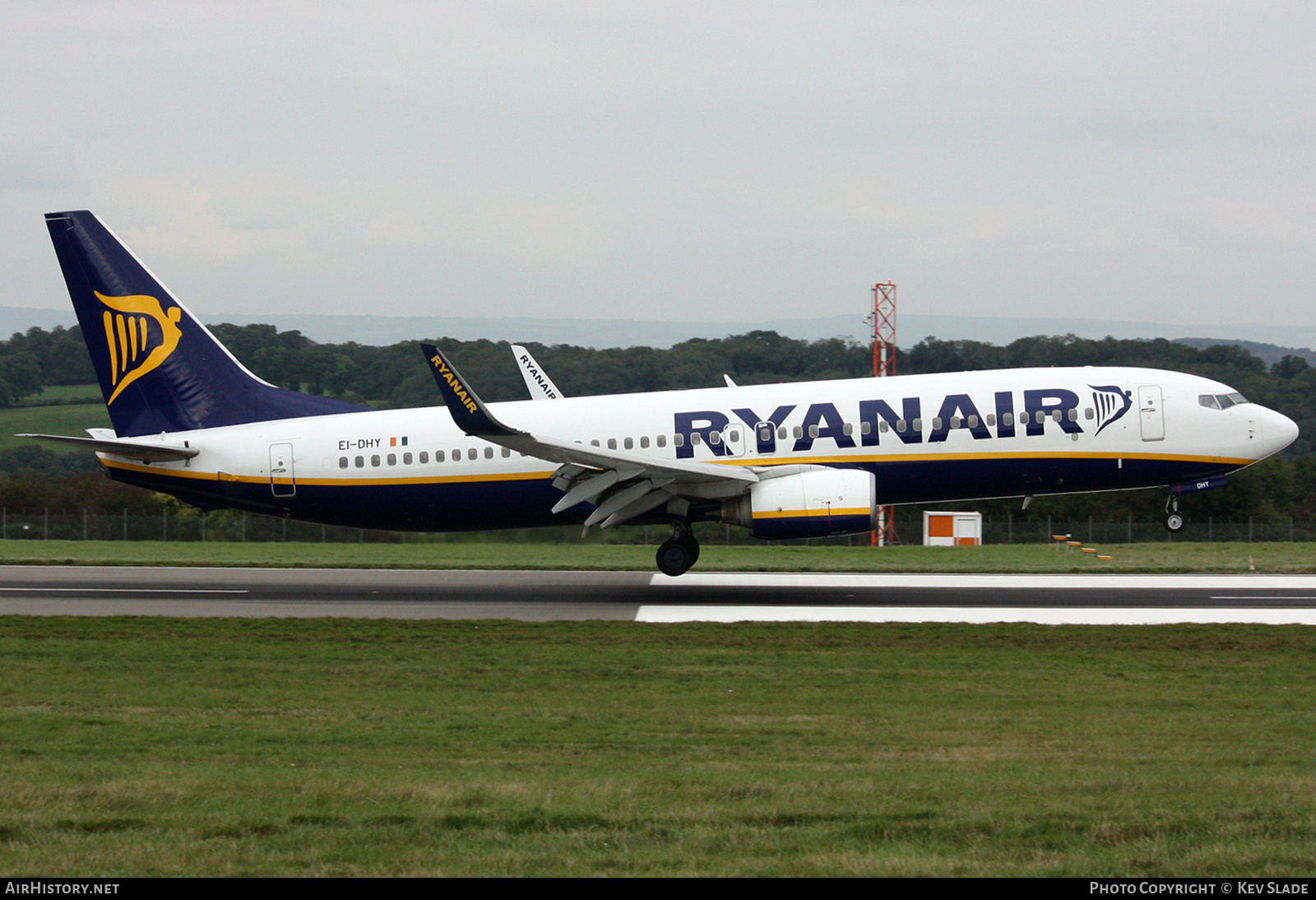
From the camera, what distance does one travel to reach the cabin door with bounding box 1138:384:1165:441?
27.3 m

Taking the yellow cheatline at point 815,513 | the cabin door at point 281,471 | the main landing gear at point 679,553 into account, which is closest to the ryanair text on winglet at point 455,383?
the main landing gear at point 679,553

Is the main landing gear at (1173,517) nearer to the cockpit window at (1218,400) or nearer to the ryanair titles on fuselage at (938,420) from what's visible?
the cockpit window at (1218,400)

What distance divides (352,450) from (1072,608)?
51.4 ft

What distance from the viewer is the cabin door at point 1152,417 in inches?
1076

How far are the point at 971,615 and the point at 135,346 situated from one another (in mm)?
19527

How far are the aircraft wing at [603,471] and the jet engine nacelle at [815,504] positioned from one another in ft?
2.12

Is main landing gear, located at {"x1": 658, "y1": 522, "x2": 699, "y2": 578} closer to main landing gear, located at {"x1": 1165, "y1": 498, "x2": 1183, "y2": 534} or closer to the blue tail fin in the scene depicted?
the blue tail fin

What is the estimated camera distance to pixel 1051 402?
2712cm

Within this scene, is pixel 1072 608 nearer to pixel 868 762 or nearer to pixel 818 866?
pixel 868 762

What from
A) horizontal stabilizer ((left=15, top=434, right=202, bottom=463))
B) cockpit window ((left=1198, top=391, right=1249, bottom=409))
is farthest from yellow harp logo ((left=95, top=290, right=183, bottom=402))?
cockpit window ((left=1198, top=391, right=1249, bottom=409))

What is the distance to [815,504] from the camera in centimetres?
2581

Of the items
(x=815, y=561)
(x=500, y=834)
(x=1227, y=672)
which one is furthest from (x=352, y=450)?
(x=500, y=834)

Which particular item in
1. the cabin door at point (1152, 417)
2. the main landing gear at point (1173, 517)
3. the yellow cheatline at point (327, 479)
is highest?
the cabin door at point (1152, 417)

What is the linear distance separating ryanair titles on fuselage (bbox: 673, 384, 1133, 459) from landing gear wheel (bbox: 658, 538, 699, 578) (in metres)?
2.29
